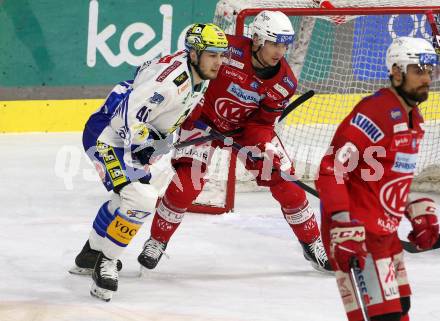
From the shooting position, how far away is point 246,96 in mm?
5863

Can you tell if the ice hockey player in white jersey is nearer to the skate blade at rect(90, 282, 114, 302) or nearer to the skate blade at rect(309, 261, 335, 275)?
the skate blade at rect(90, 282, 114, 302)

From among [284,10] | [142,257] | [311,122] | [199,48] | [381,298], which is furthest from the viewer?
[311,122]

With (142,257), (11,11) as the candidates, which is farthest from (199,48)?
(11,11)

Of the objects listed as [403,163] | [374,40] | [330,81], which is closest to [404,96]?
[403,163]

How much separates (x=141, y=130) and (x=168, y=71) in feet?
0.94

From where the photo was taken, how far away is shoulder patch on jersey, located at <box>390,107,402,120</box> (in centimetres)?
404

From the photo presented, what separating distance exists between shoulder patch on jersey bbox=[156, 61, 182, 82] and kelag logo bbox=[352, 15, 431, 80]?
277 centimetres

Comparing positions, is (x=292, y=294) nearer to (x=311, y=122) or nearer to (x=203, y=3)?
(x=311, y=122)

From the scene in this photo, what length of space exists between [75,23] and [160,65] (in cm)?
338

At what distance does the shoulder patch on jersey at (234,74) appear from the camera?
5.85 m

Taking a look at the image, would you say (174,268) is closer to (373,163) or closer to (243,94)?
(243,94)

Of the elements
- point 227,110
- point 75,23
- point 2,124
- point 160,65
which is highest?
point 160,65

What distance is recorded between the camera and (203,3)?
29.3 ft

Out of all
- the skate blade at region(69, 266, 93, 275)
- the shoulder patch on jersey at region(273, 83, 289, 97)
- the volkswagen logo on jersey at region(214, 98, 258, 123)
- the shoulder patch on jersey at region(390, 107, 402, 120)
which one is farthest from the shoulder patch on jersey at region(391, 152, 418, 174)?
the skate blade at region(69, 266, 93, 275)
